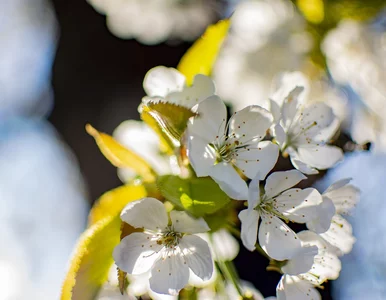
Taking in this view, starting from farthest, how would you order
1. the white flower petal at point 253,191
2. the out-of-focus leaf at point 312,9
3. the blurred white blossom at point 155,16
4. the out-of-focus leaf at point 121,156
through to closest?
1. the blurred white blossom at point 155,16
2. the out-of-focus leaf at point 312,9
3. the out-of-focus leaf at point 121,156
4. the white flower petal at point 253,191

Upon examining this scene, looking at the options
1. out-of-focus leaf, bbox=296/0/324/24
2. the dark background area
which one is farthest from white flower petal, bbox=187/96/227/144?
the dark background area

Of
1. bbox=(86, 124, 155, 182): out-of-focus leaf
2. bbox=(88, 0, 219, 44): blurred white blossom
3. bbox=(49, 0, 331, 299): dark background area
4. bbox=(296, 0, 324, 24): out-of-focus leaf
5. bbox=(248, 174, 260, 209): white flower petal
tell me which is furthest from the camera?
bbox=(49, 0, 331, 299): dark background area

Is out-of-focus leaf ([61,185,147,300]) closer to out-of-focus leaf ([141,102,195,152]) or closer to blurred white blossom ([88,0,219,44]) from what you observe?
out-of-focus leaf ([141,102,195,152])

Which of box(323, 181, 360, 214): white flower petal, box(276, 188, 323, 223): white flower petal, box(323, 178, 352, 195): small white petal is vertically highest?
box(276, 188, 323, 223): white flower petal

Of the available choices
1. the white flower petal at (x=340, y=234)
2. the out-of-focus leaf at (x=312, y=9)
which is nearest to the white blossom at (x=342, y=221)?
the white flower petal at (x=340, y=234)

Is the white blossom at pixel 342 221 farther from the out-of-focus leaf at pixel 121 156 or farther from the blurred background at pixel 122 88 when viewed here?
the out-of-focus leaf at pixel 121 156

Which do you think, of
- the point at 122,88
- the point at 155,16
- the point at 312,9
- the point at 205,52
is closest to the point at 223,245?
the point at 205,52

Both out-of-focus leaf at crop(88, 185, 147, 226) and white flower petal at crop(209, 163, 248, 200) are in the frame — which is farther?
out-of-focus leaf at crop(88, 185, 147, 226)

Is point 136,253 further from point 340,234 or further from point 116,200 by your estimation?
point 340,234
